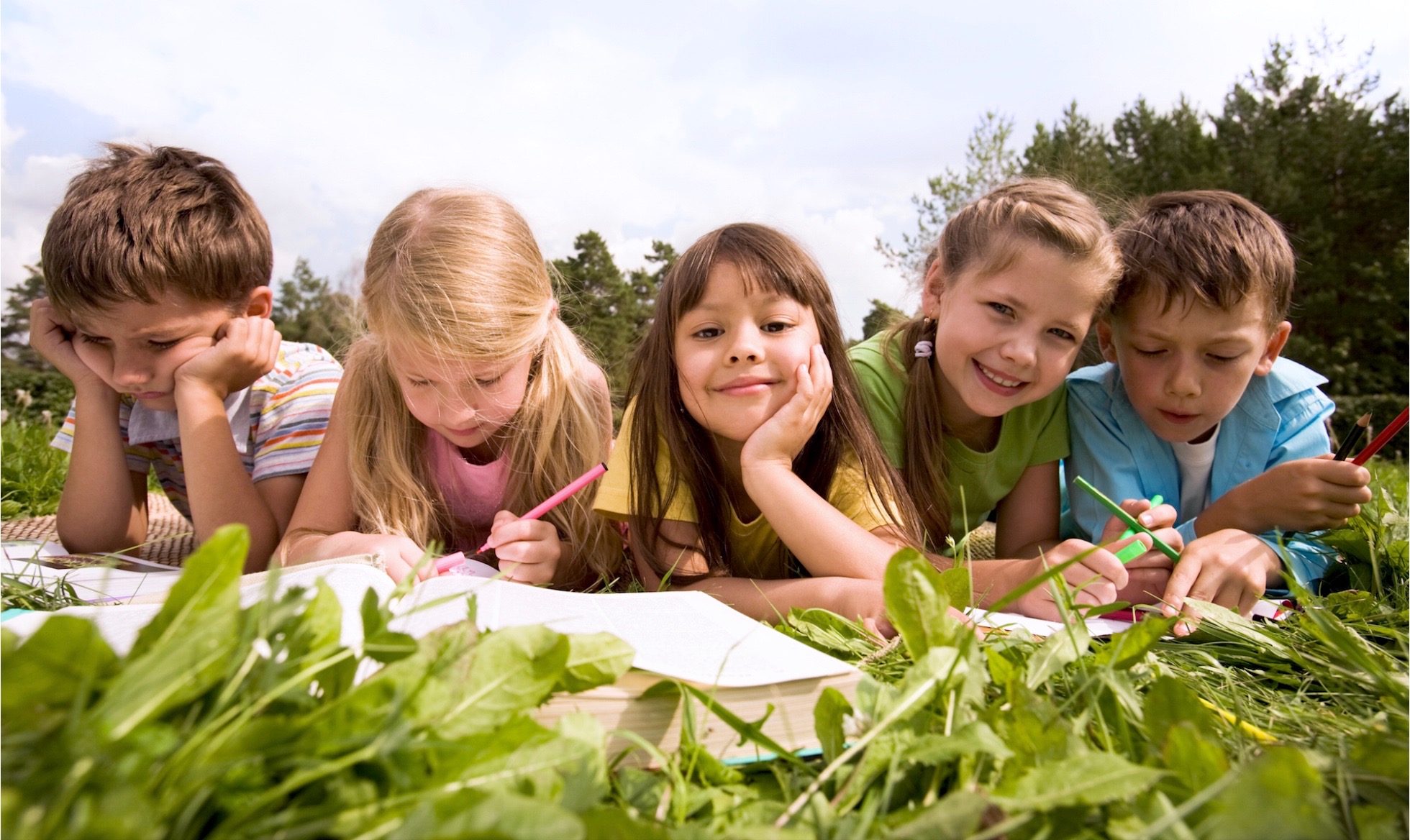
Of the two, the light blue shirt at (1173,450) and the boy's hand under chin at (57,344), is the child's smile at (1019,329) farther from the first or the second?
the boy's hand under chin at (57,344)

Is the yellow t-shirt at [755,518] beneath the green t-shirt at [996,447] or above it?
beneath

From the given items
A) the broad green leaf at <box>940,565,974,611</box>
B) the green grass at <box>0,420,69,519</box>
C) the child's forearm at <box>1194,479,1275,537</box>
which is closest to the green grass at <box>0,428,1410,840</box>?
the broad green leaf at <box>940,565,974,611</box>

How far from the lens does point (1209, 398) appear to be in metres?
1.66

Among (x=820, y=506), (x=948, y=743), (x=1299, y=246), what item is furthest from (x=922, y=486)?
A: (x=1299, y=246)

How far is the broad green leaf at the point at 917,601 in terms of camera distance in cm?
64

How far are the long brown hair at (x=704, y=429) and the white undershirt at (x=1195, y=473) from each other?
2.33ft

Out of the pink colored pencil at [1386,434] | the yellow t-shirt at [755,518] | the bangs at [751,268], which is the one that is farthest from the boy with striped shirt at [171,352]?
the pink colored pencil at [1386,434]

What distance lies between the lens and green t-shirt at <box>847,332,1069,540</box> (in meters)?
1.86

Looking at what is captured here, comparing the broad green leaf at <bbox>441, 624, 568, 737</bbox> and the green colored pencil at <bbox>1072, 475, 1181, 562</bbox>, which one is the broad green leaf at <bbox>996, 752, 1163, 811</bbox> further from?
the green colored pencil at <bbox>1072, 475, 1181, 562</bbox>

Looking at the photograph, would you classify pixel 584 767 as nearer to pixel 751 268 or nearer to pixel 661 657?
pixel 661 657

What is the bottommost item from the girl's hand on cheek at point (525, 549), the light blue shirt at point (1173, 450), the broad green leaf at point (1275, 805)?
the girl's hand on cheek at point (525, 549)

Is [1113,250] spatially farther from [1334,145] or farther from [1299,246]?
[1334,145]

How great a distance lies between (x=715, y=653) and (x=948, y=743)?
10.0 inches

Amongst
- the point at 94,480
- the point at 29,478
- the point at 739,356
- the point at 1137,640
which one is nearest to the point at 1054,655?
the point at 1137,640
